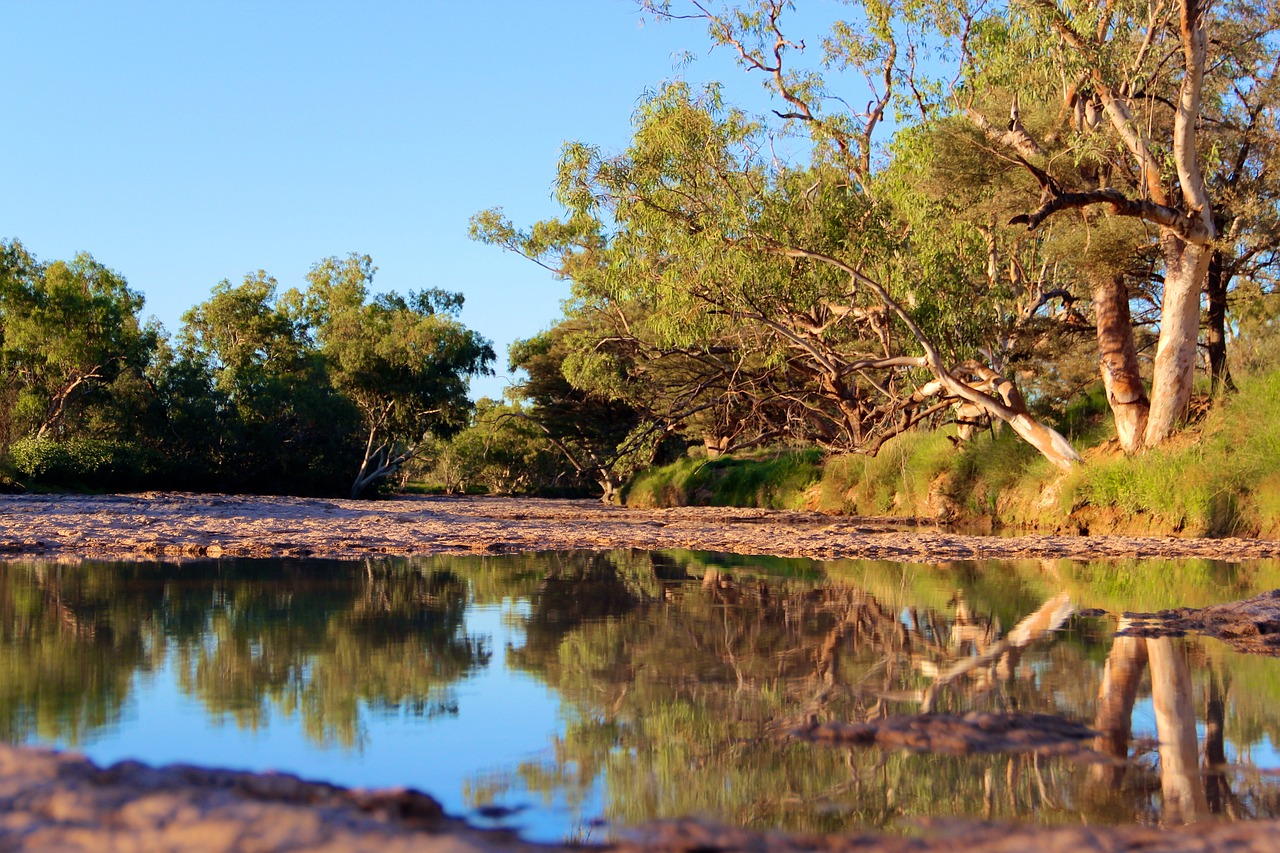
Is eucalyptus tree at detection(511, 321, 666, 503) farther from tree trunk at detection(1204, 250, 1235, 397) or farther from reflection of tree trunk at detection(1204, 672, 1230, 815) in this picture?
reflection of tree trunk at detection(1204, 672, 1230, 815)

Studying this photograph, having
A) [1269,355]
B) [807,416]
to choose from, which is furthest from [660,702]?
[1269,355]

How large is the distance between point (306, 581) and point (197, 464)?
21.3 metres

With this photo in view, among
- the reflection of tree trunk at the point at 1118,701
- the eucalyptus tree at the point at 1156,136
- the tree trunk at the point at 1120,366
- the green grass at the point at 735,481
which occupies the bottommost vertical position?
the reflection of tree trunk at the point at 1118,701

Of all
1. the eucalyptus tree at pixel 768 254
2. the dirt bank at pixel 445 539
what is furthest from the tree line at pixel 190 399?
the eucalyptus tree at pixel 768 254

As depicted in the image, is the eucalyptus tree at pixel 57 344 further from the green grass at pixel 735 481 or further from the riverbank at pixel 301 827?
the riverbank at pixel 301 827

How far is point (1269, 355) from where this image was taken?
21.8 metres

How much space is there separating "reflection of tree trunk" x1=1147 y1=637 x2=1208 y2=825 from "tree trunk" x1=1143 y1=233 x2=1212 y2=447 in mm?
9325

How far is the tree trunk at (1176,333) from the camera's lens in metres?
12.5

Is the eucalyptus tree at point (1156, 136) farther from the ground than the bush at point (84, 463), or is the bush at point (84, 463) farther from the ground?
the eucalyptus tree at point (1156, 136)

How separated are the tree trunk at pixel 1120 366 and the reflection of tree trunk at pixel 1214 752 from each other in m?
10.8

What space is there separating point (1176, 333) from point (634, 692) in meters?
11.3

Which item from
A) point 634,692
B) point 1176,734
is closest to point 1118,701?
point 1176,734

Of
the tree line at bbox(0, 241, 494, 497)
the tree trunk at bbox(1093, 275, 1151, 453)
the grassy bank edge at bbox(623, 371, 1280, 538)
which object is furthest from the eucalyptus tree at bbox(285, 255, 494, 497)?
the tree trunk at bbox(1093, 275, 1151, 453)

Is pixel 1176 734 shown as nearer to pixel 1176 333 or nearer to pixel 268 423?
pixel 1176 333
